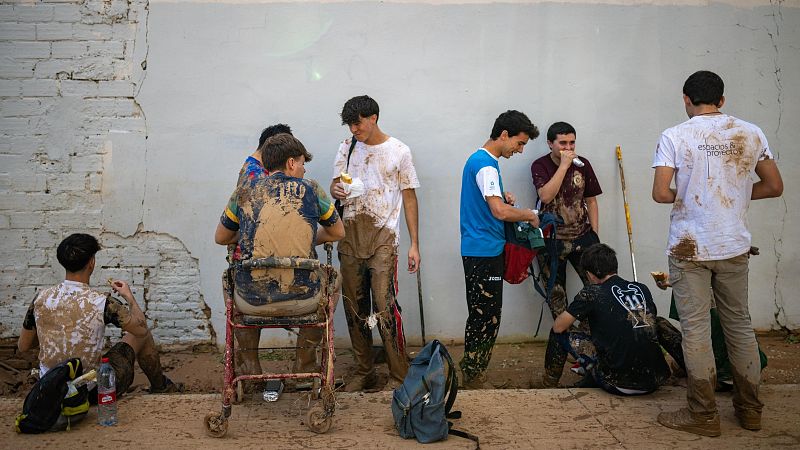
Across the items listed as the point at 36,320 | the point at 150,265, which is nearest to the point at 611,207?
the point at 150,265

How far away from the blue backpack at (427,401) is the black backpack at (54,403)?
184 cm

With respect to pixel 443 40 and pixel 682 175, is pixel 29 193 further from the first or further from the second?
pixel 682 175

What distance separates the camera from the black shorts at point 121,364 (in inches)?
186

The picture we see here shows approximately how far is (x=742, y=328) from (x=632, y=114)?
2.59 m

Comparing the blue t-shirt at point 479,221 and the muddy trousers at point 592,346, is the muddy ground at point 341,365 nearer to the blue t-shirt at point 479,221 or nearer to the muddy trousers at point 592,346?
the muddy trousers at point 592,346

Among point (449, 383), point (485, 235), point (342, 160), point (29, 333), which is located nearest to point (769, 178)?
point (485, 235)

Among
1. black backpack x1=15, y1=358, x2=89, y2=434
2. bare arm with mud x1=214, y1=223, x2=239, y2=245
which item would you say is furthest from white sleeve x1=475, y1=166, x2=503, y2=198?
black backpack x1=15, y1=358, x2=89, y2=434

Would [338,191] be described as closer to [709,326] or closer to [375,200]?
[375,200]

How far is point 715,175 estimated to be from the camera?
433 centimetres

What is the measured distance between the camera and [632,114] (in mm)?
6500

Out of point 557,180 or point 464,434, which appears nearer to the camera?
point 464,434

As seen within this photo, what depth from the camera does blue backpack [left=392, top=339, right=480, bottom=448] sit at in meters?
4.27

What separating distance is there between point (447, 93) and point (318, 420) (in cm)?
310

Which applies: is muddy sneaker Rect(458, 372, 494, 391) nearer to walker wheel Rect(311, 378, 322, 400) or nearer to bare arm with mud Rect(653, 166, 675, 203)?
walker wheel Rect(311, 378, 322, 400)
